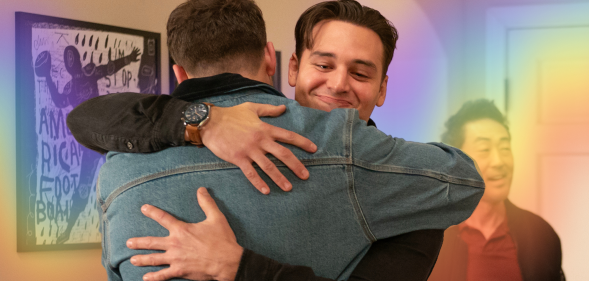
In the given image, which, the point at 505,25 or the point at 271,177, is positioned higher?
the point at 505,25

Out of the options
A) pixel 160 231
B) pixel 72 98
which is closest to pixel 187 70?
pixel 160 231

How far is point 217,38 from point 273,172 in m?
0.34

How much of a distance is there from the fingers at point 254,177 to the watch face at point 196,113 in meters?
0.13

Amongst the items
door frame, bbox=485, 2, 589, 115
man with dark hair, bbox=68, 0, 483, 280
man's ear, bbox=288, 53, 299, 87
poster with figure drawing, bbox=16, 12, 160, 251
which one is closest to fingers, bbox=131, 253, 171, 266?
man with dark hair, bbox=68, 0, 483, 280

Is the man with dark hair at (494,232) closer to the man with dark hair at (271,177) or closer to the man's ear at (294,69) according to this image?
the man's ear at (294,69)

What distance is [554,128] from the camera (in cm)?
294

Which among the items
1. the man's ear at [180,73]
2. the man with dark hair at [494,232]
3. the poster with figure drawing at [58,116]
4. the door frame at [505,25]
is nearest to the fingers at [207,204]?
the man's ear at [180,73]

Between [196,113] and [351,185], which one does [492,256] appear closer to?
[351,185]

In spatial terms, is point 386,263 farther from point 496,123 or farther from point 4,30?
point 4,30

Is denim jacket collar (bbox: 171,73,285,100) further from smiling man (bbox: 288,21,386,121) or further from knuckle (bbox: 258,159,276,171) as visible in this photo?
smiling man (bbox: 288,21,386,121)

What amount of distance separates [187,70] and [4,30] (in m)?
1.97

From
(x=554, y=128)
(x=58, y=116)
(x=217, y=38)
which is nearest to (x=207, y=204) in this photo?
(x=217, y=38)

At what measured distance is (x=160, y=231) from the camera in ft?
3.41

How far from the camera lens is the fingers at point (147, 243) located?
1.02m
